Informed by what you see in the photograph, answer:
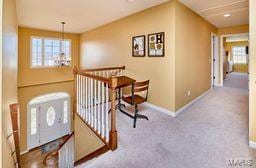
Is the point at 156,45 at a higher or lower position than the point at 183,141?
higher

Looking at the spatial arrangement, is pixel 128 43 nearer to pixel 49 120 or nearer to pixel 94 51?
pixel 94 51


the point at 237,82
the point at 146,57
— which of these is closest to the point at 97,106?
the point at 146,57

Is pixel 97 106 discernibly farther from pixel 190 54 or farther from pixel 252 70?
pixel 190 54

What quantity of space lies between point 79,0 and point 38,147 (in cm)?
596

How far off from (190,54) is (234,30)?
3.43m

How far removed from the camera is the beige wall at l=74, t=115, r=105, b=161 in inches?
111

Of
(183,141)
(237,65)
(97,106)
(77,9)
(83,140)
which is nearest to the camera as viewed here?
(183,141)

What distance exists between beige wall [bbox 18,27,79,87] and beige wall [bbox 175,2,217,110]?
489 cm

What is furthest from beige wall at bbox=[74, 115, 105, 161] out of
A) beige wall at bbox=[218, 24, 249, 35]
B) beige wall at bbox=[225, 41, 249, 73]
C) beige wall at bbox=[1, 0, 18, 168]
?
beige wall at bbox=[225, 41, 249, 73]

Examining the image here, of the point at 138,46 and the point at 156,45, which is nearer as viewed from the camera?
the point at 156,45

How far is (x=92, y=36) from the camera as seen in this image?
236 inches

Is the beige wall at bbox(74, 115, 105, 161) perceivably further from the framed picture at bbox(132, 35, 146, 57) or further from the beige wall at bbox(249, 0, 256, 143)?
the beige wall at bbox(249, 0, 256, 143)

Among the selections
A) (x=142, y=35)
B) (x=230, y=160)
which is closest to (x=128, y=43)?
(x=142, y=35)

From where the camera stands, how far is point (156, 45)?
355cm
